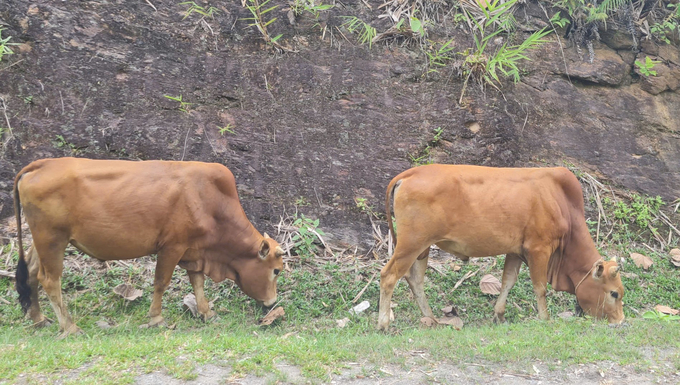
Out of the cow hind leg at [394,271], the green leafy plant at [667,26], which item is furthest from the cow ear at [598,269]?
the green leafy plant at [667,26]

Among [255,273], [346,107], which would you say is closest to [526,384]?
[255,273]

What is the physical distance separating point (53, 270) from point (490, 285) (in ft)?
17.9

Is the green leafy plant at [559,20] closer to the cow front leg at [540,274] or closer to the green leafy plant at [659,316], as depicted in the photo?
the cow front leg at [540,274]

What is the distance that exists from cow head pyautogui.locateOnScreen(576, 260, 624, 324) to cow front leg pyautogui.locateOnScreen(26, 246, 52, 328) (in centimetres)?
637

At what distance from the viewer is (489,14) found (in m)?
11.0

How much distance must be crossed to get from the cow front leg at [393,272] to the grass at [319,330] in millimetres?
209

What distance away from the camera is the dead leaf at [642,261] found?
909cm

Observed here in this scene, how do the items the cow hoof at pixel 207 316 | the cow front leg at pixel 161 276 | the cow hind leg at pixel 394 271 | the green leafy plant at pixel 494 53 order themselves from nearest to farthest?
the cow front leg at pixel 161 276 → the cow hind leg at pixel 394 271 → the cow hoof at pixel 207 316 → the green leafy plant at pixel 494 53

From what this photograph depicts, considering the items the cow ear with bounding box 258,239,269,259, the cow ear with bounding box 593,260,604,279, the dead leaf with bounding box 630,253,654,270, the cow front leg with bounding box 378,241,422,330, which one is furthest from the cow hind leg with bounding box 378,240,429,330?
the dead leaf with bounding box 630,253,654,270

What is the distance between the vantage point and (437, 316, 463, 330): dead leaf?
24.1ft

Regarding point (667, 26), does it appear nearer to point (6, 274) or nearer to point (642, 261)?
point (642, 261)

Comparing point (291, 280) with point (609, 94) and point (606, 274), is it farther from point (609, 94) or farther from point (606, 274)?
point (609, 94)

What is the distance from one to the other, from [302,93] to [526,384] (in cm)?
636

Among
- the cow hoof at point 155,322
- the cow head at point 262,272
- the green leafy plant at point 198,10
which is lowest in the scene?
the cow hoof at point 155,322
